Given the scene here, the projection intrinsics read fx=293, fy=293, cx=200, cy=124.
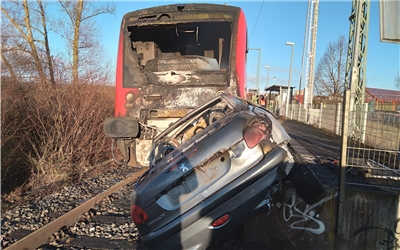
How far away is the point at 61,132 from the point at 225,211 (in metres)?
5.61

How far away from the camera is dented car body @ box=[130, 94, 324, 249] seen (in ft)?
7.82

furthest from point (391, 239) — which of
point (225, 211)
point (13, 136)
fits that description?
point (13, 136)

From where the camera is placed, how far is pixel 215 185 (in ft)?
7.88

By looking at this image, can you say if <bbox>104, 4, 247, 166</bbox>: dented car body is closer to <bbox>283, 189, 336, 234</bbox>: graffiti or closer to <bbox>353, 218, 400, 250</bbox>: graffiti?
<bbox>283, 189, 336, 234</bbox>: graffiti

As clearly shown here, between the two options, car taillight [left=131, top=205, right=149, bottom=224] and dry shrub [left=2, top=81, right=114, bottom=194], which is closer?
car taillight [left=131, top=205, right=149, bottom=224]

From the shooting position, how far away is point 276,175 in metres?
2.43

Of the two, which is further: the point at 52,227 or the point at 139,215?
the point at 52,227

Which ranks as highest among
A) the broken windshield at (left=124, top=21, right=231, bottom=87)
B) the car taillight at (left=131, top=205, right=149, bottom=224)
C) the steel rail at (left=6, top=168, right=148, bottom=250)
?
the broken windshield at (left=124, top=21, right=231, bottom=87)

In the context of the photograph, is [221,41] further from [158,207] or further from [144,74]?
[158,207]

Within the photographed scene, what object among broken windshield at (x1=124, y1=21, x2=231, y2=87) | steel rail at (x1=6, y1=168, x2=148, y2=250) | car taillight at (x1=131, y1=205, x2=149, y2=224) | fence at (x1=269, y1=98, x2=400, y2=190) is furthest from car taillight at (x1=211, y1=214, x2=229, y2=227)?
broken windshield at (x1=124, y1=21, x2=231, y2=87)

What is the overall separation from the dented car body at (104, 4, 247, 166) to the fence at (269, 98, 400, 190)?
6.30 ft

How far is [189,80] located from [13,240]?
11.1 ft

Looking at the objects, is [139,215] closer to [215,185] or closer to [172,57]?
[215,185]

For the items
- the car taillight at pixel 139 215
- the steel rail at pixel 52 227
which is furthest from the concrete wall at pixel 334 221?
the steel rail at pixel 52 227
